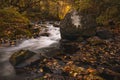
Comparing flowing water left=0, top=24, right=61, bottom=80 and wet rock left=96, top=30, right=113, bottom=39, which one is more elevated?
wet rock left=96, top=30, right=113, bottom=39

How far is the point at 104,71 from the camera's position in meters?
7.96

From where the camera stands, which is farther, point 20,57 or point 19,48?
point 19,48

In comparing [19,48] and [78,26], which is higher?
[78,26]

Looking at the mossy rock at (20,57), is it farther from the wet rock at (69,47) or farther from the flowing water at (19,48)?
the wet rock at (69,47)

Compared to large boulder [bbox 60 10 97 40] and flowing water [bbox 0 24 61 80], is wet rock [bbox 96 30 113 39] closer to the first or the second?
large boulder [bbox 60 10 97 40]

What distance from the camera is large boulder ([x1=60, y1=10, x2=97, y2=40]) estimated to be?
13.1m

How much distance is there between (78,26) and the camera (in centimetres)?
1312

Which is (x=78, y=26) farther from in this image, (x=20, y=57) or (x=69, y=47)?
(x=20, y=57)

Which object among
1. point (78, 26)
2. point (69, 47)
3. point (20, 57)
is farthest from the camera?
point (78, 26)

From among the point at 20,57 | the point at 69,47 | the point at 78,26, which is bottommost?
the point at 69,47

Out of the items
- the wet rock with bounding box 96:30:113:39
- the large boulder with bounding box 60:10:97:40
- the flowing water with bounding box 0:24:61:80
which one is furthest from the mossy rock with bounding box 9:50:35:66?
the wet rock with bounding box 96:30:113:39

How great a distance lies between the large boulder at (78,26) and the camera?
13.1 meters

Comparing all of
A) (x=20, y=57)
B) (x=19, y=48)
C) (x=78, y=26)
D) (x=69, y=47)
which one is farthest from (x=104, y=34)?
(x=20, y=57)

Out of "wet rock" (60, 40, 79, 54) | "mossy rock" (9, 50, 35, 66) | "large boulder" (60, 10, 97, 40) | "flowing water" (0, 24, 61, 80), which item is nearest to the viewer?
"flowing water" (0, 24, 61, 80)
